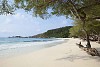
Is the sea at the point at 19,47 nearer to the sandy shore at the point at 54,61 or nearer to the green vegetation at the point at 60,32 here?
the sandy shore at the point at 54,61

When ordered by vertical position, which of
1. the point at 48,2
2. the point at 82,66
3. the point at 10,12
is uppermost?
the point at 48,2

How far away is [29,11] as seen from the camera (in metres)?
14.5

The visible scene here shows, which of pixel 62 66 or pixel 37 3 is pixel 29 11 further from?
pixel 62 66

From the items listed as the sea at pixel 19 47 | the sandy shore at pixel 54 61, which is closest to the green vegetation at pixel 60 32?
the sea at pixel 19 47

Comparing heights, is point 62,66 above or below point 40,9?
below

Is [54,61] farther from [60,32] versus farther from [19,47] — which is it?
[60,32]

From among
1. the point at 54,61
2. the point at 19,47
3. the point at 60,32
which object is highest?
the point at 60,32

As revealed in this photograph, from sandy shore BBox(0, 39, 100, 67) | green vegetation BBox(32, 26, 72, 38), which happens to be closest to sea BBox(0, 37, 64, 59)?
sandy shore BBox(0, 39, 100, 67)

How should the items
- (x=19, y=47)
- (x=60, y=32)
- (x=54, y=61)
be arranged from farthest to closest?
1. (x=60, y=32)
2. (x=19, y=47)
3. (x=54, y=61)

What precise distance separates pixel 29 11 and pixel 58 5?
7.18 ft

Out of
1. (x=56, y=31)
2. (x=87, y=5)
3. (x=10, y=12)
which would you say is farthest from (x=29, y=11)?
(x=56, y=31)

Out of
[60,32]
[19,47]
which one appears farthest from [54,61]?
[60,32]

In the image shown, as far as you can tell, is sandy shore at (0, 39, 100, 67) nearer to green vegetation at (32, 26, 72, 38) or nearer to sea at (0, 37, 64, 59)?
sea at (0, 37, 64, 59)

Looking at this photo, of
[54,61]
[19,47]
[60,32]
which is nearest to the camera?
[54,61]
